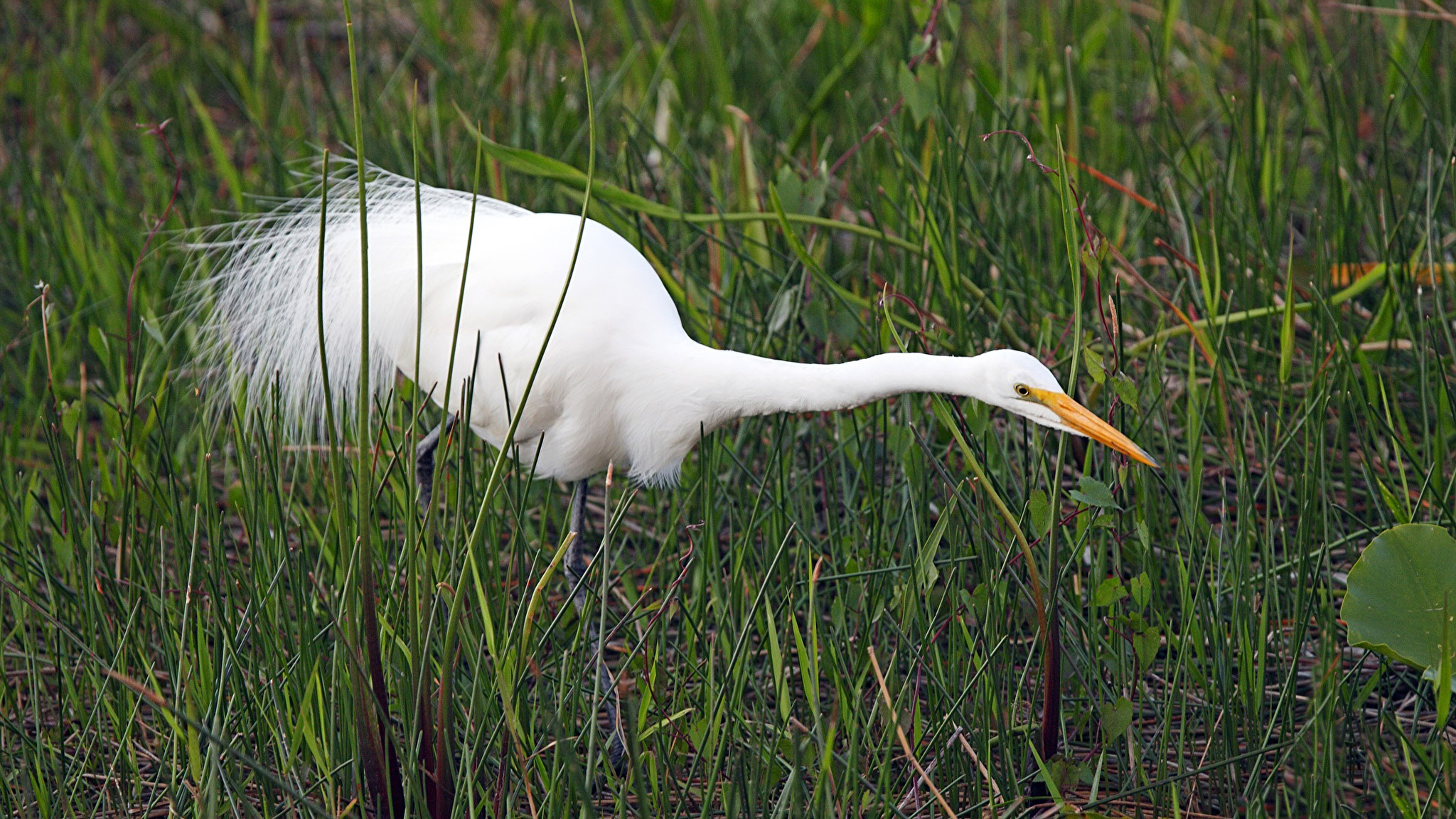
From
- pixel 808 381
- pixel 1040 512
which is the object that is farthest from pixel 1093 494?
pixel 808 381

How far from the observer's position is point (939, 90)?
220 cm

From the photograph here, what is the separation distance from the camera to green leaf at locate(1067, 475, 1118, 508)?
1162 mm

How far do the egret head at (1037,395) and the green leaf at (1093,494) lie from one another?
4 centimetres

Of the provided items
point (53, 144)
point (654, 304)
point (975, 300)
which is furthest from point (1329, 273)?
point (53, 144)

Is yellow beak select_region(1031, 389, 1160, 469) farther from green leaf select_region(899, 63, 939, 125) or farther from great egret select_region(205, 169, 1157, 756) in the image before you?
green leaf select_region(899, 63, 939, 125)

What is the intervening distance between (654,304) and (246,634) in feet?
1.92

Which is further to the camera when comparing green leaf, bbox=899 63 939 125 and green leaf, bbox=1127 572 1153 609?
green leaf, bbox=899 63 939 125

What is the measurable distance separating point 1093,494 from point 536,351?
66 centimetres

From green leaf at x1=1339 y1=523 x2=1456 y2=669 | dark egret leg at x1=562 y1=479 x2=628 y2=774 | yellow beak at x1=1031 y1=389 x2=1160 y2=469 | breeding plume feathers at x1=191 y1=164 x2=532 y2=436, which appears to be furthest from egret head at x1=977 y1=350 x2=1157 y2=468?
breeding plume feathers at x1=191 y1=164 x2=532 y2=436

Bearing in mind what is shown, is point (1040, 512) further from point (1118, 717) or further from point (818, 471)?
point (818, 471)

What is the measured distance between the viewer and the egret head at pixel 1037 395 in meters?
1.14

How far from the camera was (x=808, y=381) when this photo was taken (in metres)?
1.31

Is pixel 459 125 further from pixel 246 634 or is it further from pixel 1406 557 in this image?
pixel 1406 557

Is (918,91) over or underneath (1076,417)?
over
